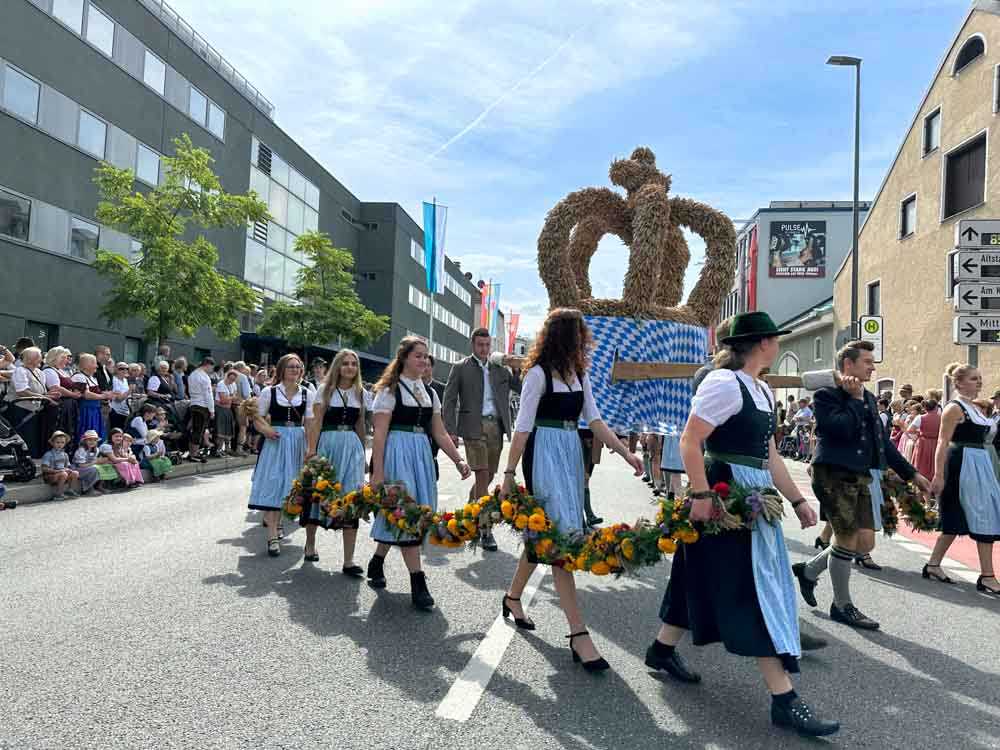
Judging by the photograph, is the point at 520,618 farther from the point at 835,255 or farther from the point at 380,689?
the point at 835,255

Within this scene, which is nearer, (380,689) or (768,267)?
(380,689)

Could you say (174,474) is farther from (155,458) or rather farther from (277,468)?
(277,468)

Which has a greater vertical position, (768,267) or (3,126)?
(768,267)

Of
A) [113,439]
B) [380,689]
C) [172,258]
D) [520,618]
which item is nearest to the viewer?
[380,689]

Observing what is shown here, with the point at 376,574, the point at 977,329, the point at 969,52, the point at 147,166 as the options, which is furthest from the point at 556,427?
the point at 147,166

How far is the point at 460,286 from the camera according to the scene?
77.2m

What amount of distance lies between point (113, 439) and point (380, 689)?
9569 mm

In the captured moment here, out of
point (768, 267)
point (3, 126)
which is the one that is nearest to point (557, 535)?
point (3, 126)

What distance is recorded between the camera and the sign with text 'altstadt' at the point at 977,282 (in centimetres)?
800

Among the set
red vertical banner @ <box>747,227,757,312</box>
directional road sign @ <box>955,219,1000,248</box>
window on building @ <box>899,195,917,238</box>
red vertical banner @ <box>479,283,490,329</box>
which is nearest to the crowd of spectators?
directional road sign @ <box>955,219,1000,248</box>

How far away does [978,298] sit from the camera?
26.5 ft

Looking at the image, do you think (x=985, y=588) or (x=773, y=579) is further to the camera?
(x=985, y=588)

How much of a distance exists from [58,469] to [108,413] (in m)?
2.37

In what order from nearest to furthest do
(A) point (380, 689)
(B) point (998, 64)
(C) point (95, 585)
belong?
(A) point (380, 689)
(C) point (95, 585)
(B) point (998, 64)
